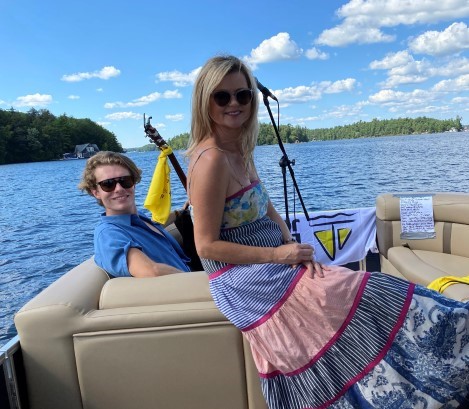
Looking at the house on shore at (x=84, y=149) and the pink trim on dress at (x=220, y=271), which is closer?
the pink trim on dress at (x=220, y=271)

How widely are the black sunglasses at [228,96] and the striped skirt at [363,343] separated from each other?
0.75 m

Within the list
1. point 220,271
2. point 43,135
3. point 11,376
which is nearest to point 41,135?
point 43,135

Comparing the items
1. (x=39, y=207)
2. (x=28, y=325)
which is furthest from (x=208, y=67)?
(x=39, y=207)

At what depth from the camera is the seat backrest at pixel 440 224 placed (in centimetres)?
349

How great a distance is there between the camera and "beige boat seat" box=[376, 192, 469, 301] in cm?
323

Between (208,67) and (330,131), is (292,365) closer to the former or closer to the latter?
(208,67)

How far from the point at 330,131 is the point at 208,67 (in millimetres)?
113187

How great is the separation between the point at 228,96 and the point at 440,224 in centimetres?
271

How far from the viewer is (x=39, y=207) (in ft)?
62.6

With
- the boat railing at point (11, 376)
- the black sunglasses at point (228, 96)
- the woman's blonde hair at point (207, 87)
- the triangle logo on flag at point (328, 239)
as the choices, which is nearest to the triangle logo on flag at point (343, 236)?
the triangle logo on flag at point (328, 239)

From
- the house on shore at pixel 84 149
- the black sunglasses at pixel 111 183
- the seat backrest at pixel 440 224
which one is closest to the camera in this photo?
the black sunglasses at pixel 111 183

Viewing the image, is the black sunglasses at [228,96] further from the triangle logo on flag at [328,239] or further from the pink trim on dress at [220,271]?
the triangle logo on flag at [328,239]

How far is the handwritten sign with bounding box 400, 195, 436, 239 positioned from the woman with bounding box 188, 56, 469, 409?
2286 mm

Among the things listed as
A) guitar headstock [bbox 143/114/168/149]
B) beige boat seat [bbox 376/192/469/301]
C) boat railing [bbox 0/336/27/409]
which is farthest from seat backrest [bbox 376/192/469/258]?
boat railing [bbox 0/336/27/409]
